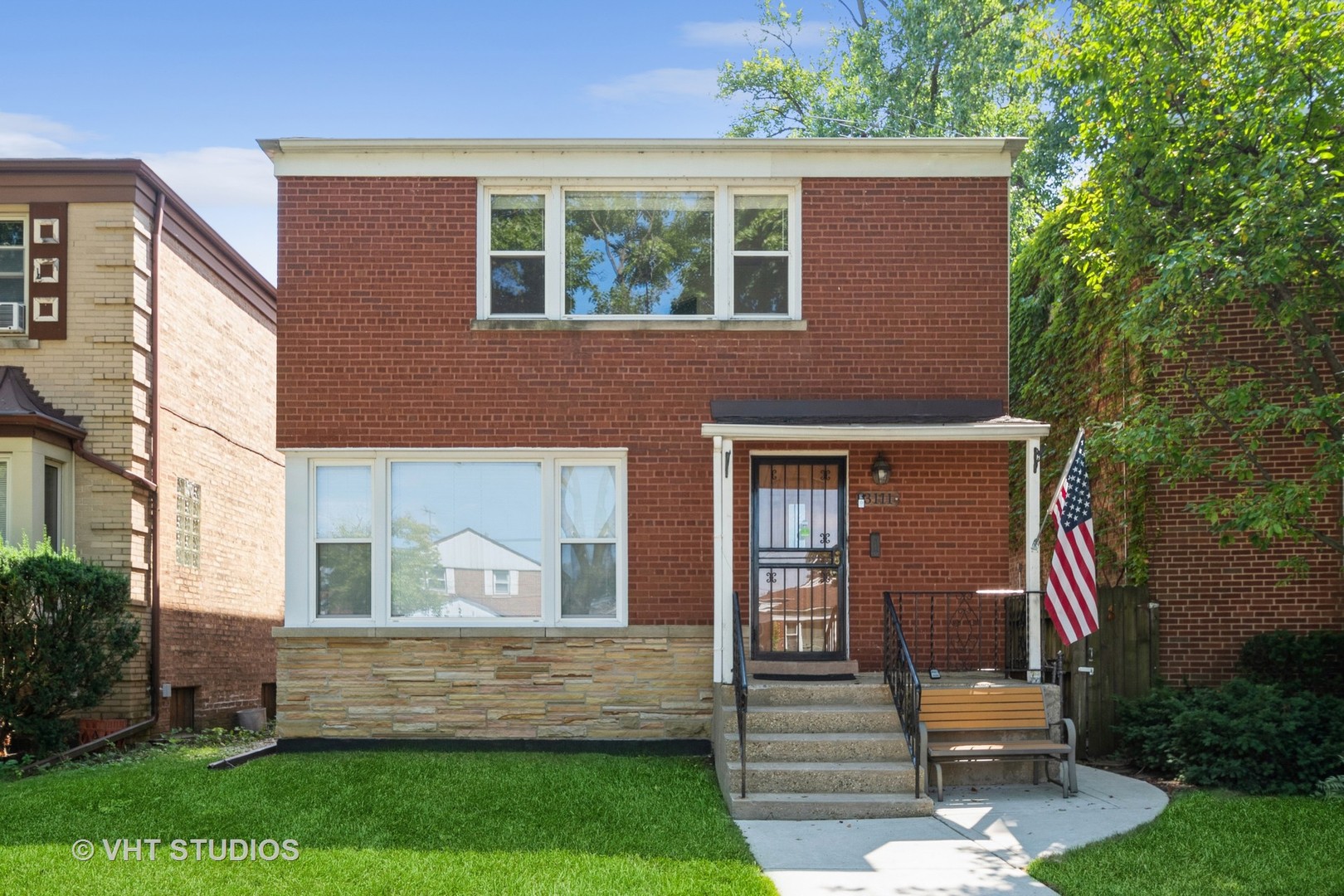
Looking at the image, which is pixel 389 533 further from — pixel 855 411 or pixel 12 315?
pixel 12 315

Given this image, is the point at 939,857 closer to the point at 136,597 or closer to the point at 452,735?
the point at 452,735

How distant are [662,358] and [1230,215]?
5242mm

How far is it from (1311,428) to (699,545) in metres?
6.09

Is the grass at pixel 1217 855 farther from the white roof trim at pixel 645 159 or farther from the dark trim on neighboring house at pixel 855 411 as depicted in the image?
the white roof trim at pixel 645 159

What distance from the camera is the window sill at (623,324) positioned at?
480 inches

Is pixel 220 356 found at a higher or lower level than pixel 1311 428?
higher

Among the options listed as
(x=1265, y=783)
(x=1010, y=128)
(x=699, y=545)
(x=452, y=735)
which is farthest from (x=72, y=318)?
(x=1010, y=128)

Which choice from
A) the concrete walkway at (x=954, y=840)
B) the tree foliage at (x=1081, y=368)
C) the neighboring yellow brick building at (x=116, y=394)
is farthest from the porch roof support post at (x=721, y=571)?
the neighboring yellow brick building at (x=116, y=394)

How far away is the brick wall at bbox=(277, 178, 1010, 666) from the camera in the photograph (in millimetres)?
12086

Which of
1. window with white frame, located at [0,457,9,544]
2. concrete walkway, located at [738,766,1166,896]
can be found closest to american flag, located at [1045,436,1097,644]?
concrete walkway, located at [738,766,1166,896]

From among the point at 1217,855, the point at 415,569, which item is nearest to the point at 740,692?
the point at 1217,855

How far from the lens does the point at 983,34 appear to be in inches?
998

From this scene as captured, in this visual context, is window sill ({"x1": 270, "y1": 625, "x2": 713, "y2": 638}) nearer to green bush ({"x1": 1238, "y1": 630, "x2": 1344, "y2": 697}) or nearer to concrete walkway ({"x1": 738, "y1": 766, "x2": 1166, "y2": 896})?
concrete walkway ({"x1": 738, "y1": 766, "x2": 1166, "y2": 896})

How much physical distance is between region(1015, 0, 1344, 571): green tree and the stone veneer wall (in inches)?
184
